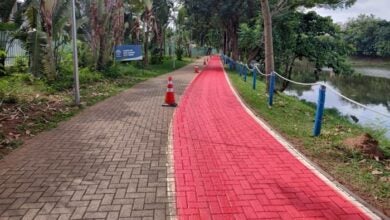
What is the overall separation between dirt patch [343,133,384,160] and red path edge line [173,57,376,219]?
4.16 ft

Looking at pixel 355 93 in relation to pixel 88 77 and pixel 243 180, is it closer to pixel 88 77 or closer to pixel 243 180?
pixel 88 77

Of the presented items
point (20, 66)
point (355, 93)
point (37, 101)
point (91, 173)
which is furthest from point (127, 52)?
point (355, 93)

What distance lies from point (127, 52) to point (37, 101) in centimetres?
1249

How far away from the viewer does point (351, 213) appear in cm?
446

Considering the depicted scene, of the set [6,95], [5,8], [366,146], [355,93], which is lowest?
[355,93]

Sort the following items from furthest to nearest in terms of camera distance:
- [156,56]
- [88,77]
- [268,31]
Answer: [156,56], [88,77], [268,31]

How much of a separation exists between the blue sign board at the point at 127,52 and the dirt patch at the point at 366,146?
16913 mm

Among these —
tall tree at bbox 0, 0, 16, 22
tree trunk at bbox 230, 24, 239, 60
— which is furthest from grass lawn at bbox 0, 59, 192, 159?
tree trunk at bbox 230, 24, 239, 60

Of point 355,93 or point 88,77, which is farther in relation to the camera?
point 355,93

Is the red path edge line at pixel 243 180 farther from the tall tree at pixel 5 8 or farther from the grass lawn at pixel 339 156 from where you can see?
the tall tree at pixel 5 8

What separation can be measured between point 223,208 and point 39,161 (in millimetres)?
3312

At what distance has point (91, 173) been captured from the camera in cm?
560

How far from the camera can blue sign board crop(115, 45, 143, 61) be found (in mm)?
21922

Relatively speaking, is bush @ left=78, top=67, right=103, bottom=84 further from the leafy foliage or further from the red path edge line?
the leafy foliage
